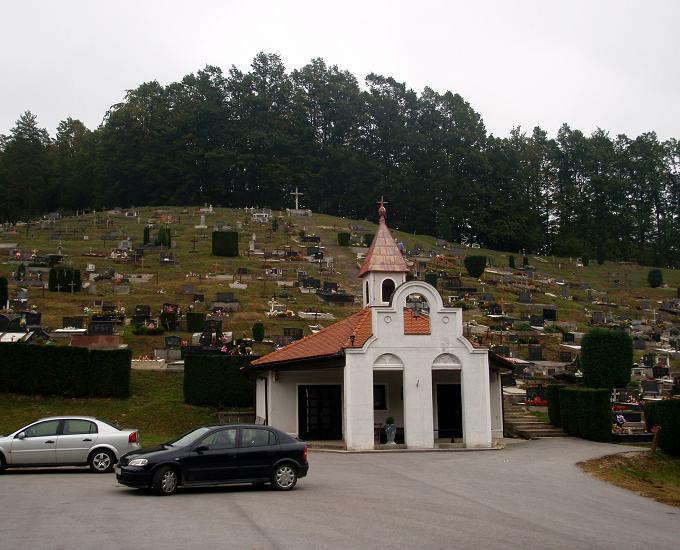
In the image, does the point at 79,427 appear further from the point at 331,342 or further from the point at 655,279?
the point at 655,279

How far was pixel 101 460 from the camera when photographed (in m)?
17.8

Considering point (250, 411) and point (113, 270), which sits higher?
point (113, 270)

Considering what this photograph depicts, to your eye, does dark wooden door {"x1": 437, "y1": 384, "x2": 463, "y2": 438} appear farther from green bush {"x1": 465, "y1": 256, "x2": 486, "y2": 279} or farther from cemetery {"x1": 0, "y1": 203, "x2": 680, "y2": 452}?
green bush {"x1": 465, "y1": 256, "x2": 486, "y2": 279}

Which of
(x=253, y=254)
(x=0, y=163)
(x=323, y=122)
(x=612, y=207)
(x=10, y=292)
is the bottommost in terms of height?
(x=10, y=292)

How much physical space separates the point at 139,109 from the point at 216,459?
302ft

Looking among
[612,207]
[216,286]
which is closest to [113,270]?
[216,286]

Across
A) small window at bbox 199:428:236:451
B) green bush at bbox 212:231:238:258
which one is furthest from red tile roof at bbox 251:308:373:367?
green bush at bbox 212:231:238:258

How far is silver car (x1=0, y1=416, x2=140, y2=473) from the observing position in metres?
17.3

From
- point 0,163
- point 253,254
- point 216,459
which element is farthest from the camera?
point 0,163

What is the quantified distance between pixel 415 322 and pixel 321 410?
4773 mm

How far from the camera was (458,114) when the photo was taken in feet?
335

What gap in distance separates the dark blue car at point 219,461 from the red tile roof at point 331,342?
991cm

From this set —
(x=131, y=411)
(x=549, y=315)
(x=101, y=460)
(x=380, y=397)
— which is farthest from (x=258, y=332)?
(x=549, y=315)

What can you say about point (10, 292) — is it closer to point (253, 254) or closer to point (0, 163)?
point (253, 254)
